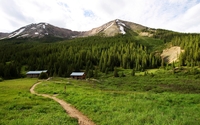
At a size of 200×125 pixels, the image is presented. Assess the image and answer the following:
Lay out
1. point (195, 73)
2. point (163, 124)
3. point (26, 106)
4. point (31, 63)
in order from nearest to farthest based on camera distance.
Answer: point (163, 124) < point (26, 106) < point (195, 73) < point (31, 63)

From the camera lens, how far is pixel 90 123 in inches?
671

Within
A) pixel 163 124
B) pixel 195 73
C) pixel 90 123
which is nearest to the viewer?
pixel 163 124

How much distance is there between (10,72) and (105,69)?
6644 cm

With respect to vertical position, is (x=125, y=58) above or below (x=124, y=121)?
above

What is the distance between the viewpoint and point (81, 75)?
9825 cm

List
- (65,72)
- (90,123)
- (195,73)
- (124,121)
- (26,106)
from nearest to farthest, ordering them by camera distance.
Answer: (124,121)
(90,123)
(26,106)
(195,73)
(65,72)

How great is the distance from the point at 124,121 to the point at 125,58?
416ft

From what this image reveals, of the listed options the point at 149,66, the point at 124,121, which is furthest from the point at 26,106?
the point at 149,66

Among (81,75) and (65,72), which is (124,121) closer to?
(81,75)

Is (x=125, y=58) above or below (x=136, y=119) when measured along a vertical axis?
above

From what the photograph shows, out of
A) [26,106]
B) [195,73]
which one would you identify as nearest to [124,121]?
[26,106]

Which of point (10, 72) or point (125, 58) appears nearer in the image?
point (10, 72)

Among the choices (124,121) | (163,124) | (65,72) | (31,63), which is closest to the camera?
(163,124)

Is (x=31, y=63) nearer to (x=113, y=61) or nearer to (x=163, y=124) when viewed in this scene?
(x=113, y=61)
